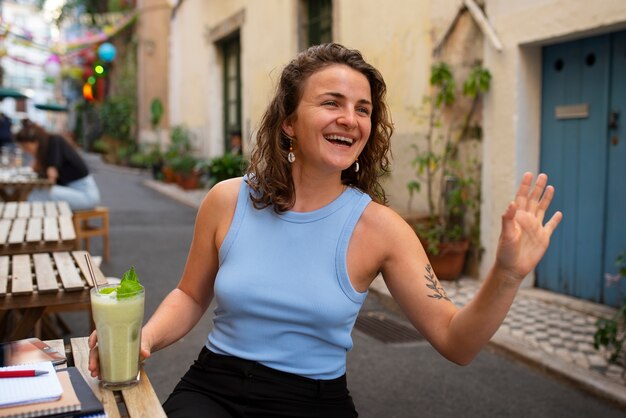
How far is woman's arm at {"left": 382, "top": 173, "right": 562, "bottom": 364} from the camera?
148cm

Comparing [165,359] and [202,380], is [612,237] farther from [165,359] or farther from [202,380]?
[202,380]

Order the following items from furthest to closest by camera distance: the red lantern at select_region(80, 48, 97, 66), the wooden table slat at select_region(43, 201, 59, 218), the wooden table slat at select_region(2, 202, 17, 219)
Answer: the red lantern at select_region(80, 48, 97, 66)
the wooden table slat at select_region(43, 201, 59, 218)
the wooden table slat at select_region(2, 202, 17, 219)

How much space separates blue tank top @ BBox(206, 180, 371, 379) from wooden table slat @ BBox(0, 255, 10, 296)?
1.02 meters

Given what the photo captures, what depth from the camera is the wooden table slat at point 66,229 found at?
11.5ft

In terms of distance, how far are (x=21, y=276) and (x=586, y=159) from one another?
4308mm

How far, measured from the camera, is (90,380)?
1.60 meters

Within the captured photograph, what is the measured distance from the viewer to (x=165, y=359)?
4148mm

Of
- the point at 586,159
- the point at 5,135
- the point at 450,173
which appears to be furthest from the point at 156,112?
the point at 586,159

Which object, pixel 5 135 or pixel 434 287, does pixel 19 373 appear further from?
pixel 5 135

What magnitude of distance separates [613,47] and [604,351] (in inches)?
91.3

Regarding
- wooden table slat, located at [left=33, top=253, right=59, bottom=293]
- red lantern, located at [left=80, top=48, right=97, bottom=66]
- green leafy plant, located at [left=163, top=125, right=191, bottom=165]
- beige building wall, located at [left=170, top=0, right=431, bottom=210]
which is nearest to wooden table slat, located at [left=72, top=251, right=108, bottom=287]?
wooden table slat, located at [left=33, top=253, right=59, bottom=293]

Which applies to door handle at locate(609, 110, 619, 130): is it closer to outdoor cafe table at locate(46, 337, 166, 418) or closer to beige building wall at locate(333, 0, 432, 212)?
beige building wall at locate(333, 0, 432, 212)

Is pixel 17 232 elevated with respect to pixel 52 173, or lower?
lower

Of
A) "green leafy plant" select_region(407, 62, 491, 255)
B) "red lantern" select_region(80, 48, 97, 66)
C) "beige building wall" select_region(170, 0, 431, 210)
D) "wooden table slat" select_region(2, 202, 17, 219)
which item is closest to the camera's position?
"wooden table slat" select_region(2, 202, 17, 219)
